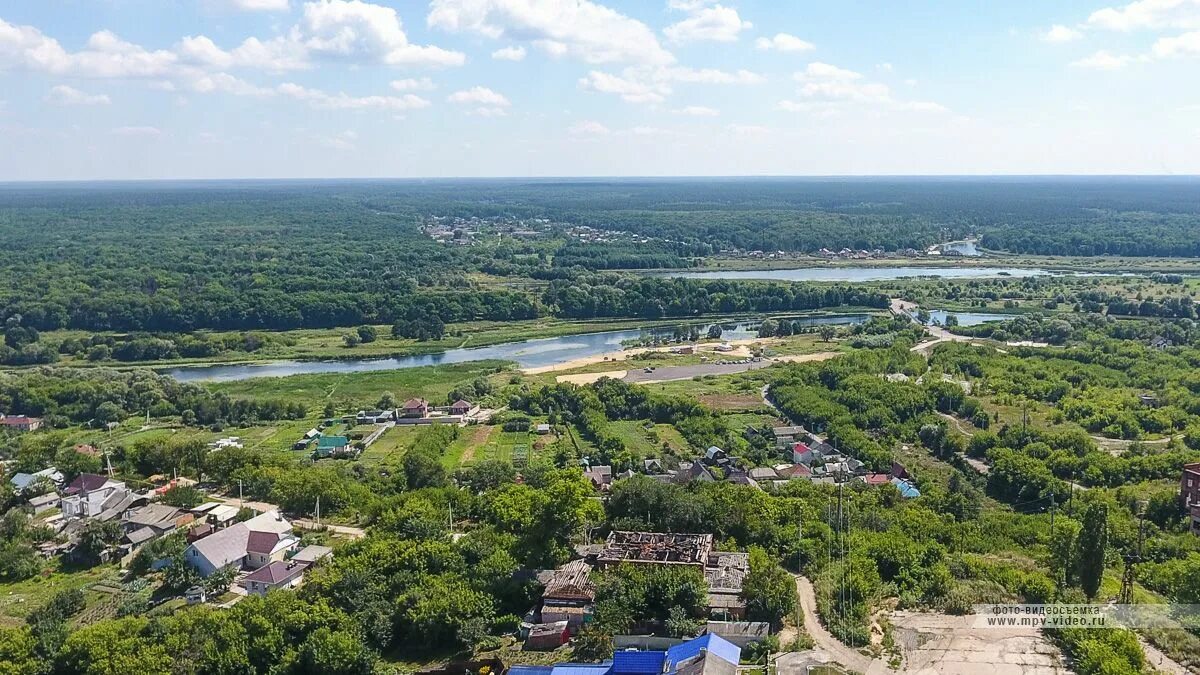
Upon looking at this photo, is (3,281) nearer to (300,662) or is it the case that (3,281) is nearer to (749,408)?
(749,408)

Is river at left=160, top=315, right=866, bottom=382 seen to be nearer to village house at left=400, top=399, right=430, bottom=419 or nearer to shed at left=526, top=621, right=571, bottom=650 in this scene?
village house at left=400, top=399, right=430, bottom=419

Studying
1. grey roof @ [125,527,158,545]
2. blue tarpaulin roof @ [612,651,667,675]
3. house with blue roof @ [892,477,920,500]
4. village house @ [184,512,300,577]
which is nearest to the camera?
blue tarpaulin roof @ [612,651,667,675]

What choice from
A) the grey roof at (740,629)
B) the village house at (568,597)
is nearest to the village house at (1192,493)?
the grey roof at (740,629)

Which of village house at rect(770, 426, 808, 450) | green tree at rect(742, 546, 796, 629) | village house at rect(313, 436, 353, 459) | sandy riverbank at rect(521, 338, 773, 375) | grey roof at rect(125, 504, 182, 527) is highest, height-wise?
green tree at rect(742, 546, 796, 629)

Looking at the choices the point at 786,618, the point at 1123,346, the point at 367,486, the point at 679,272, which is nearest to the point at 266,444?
the point at 367,486

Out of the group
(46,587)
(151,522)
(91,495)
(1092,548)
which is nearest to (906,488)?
(1092,548)

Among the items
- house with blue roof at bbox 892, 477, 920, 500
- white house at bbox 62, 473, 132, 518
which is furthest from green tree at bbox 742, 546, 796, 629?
white house at bbox 62, 473, 132, 518

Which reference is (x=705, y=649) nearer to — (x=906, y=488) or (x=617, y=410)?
(x=906, y=488)
